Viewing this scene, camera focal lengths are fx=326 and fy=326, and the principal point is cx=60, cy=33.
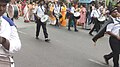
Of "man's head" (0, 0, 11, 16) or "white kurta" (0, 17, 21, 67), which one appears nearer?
"man's head" (0, 0, 11, 16)

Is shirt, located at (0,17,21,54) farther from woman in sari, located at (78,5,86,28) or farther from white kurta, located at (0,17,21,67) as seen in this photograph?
woman in sari, located at (78,5,86,28)

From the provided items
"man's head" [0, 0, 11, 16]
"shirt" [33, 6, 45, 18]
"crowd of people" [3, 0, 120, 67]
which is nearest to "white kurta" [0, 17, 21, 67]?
"man's head" [0, 0, 11, 16]

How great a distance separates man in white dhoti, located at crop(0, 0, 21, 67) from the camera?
2.59 m

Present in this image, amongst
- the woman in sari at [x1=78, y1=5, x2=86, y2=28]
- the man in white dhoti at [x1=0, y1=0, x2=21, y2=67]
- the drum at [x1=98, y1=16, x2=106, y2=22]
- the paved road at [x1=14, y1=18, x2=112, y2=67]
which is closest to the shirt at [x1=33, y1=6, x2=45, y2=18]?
the paved road at [x1=14, y1=18, x2=112, y2=67]

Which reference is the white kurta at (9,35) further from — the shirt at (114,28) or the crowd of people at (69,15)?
the crowd of people at (69,15)

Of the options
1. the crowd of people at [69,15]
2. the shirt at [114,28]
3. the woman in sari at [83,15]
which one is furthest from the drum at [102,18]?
the shirt at [114,28]

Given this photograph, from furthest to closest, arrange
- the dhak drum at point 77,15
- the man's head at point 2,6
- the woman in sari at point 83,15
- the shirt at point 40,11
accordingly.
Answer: the woman in sari at point 83,15, the dhak drum at point 77,15, the shirt at point 40,11, the man's head at point 2,6

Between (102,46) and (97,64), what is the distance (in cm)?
310

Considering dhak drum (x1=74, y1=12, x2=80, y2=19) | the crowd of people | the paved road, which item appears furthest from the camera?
dhak drum (x1=74, y1=12, x2=80, y2=19)

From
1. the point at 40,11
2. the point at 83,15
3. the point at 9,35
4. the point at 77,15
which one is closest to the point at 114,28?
the point at 9,35

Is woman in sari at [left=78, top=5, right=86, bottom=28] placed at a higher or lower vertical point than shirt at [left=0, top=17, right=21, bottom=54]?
lower

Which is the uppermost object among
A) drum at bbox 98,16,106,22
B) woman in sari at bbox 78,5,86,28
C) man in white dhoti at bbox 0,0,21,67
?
man in white dhoti at bbox 0,0,21,67

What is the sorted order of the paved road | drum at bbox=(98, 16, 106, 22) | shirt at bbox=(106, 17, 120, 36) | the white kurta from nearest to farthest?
the white kurta
shirt at bbox=(106, 17, 120, 36)
the paved road
drum at bbox=(98, 16, 106, 22)

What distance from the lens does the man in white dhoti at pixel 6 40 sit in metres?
2.59
